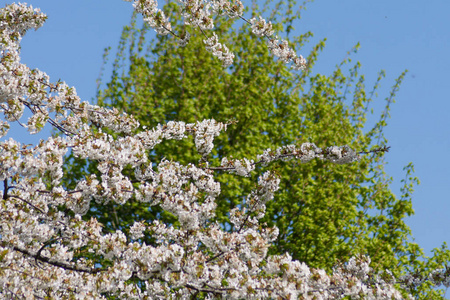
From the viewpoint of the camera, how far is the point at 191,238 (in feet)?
19.0

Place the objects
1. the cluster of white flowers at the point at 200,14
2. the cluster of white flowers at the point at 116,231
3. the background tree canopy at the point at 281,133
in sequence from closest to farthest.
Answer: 1. the cluster of white flowers at the point at 116,231
2. the cluster of white flowers at the point at 200,14
3. the background tree canopy at the point at 281,133

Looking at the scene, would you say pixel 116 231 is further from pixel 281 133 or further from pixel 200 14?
pixel 281 133

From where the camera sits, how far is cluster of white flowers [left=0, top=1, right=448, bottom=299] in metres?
5.14

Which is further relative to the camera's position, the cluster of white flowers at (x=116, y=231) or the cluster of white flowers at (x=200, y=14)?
the cluster of white flowers at (x=200, y=14)

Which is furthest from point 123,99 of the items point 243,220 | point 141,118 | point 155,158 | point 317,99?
point 243,220

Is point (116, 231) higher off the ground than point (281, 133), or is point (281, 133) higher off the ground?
point (281, 133)

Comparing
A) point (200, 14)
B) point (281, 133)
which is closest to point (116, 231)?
point (200, 14)

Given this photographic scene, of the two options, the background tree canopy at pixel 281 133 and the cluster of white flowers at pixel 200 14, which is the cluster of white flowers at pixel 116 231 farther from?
the background tree canopy at pixel 281 133

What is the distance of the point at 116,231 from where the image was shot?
5.44 meters

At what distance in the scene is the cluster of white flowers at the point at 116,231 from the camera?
5137 mm

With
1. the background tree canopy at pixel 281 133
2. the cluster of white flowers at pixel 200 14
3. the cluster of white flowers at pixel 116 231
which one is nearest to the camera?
the cluster of white flowers at pixel 116 231

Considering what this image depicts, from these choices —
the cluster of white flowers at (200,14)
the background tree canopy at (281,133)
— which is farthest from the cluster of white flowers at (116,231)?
the background tree canopy at (281,133)

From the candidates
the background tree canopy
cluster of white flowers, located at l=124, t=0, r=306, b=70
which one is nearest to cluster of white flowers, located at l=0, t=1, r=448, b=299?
cluster of white flowers, located at l=124, t=0, r=306, b=70

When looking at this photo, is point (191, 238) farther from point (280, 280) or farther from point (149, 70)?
point (149, 70)
